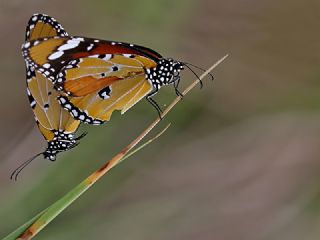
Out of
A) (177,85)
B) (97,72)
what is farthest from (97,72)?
→ (177,85)

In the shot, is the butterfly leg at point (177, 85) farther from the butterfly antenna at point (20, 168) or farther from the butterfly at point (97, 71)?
the butterfly antenna at point (20, 168)

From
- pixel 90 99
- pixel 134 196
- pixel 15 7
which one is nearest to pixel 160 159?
pixel 134 196

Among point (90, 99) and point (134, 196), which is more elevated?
point (90, 99)

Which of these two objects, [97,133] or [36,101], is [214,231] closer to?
[97,133]

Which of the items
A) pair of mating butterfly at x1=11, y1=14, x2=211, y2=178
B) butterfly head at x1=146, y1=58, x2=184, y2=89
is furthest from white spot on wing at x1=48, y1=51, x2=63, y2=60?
butterfly head at x1=146, y1=58, x2=184, y2=89

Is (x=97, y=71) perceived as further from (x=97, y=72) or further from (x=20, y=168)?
(x=20, y=168)
